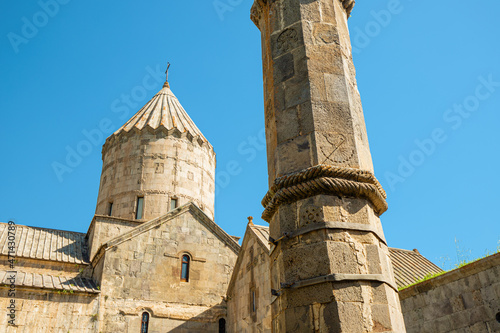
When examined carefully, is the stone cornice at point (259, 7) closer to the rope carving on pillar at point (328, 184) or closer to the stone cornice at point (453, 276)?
the rope carving on pillar at point (328, 184)

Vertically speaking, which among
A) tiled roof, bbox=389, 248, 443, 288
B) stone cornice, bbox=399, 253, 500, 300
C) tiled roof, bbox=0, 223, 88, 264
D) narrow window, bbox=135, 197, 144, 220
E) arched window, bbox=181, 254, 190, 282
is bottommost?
stone cornice, bbox=399, 253, 500, 300

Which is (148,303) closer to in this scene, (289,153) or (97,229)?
(97,229)

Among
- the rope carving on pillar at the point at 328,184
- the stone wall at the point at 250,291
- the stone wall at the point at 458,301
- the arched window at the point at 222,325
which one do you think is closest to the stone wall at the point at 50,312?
the arched window at the point at 222,325

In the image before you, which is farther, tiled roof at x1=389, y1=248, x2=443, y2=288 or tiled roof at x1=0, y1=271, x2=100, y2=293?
tiled roof at x1=0, y1=271, x2=100, y2=293

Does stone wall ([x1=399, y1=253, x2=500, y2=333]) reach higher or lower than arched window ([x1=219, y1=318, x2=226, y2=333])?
lower

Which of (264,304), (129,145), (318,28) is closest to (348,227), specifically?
(318,28)

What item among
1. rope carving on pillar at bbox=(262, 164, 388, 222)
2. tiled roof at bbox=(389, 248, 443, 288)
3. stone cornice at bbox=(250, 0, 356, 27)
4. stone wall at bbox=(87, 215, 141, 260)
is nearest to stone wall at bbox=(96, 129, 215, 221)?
stone wall at bbox=(87, 215, 141, 260)

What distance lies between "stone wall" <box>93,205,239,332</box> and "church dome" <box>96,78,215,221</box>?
6.21 feet

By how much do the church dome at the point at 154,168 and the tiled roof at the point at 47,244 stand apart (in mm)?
1501

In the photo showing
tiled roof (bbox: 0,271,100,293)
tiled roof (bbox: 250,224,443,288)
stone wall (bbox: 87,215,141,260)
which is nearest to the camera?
tiled roof (bbox: 250,224,443,288)

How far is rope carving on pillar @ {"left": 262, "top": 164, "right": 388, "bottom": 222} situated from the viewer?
3.49 metres

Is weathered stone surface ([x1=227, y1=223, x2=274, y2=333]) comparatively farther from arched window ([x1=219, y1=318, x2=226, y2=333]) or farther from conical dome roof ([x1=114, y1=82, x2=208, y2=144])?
conical dome roof ([x1=114, y1=82, x2=208, y2=144])

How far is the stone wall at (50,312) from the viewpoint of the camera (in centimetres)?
974

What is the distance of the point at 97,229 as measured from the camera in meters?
13.2
